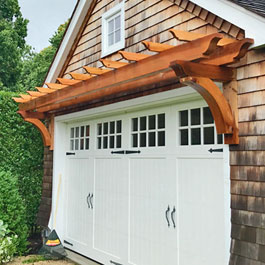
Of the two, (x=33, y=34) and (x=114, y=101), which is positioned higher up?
(x=33, y=34)

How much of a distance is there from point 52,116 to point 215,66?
13.2 feet

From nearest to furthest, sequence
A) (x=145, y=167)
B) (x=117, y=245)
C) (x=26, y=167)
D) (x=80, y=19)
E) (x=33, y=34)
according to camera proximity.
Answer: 1. (x=145, y=167)
2. (x=117, y=245)
3. (x=80, y=19)
4. (x=26, y=167)
5. (x=33, y=34)

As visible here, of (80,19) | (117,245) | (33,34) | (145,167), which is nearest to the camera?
(145,167)

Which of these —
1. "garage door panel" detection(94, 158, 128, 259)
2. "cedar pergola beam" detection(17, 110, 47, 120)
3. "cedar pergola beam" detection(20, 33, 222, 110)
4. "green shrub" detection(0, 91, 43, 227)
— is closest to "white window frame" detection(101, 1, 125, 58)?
"cedar pergola beam" detection(20, 33, 222, 110)

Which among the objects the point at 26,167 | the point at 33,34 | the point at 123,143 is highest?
the point at 33,34

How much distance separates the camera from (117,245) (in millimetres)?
4797

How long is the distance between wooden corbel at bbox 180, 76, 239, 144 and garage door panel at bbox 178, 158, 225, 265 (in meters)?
0.43

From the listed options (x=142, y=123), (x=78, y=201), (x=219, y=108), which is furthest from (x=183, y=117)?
(x=78, y=201)

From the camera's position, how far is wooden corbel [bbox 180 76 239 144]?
294 cm

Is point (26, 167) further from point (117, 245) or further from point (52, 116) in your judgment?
point (117, 245)

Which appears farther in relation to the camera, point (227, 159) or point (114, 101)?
point (114, 101)

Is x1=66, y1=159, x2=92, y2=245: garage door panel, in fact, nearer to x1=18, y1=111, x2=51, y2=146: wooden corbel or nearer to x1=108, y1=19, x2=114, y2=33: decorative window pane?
x1=18, y1=111, x2=51, y2=146: wooden corbel

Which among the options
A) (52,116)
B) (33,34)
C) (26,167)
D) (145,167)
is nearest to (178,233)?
(145,167)

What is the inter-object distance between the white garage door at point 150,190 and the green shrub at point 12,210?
0.79m
